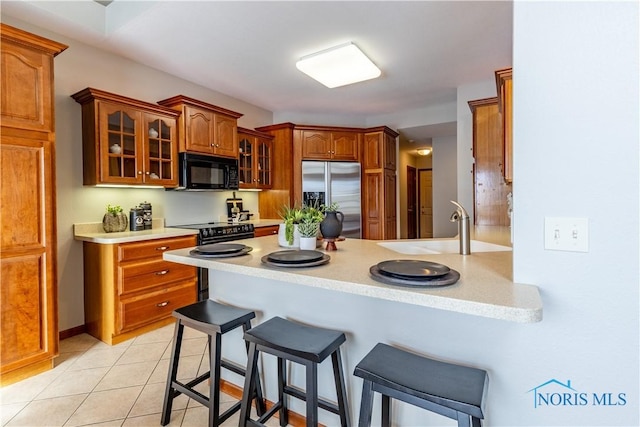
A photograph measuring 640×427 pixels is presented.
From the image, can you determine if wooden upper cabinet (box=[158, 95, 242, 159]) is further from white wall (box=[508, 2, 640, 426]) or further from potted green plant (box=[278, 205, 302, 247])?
white wall (box=[508, 2, 640, 426])

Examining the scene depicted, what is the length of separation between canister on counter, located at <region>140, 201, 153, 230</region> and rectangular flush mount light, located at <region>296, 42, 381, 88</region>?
84.1 inches

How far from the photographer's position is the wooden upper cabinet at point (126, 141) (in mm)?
2744

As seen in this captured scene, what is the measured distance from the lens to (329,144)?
4.83m

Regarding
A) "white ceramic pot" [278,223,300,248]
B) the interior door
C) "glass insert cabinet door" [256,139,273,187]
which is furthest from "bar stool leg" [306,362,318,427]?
the interior door

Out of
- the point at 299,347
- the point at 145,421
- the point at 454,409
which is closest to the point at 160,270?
the point at 145,421

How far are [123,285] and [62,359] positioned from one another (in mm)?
645

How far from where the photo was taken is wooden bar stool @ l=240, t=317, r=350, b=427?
1.24m

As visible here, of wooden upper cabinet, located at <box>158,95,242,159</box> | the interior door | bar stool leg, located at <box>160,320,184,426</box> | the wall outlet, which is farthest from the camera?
the interior door

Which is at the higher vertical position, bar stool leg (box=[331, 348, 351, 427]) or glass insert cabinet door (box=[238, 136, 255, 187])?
glass insert cabinet door (box=[238, 136, 255, 187])

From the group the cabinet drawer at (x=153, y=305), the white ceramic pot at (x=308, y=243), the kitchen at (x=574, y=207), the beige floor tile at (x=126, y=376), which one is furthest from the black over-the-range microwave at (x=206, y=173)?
the kitchen at (x=574, y=207)

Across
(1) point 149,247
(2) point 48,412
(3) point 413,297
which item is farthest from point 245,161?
(3) point 413,297

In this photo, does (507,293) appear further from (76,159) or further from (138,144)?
(76,159)

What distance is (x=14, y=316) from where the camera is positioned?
2027 mm

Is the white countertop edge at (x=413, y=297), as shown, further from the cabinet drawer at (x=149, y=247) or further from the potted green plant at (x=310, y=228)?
the cabinet drawer at (x=149, y=247)
